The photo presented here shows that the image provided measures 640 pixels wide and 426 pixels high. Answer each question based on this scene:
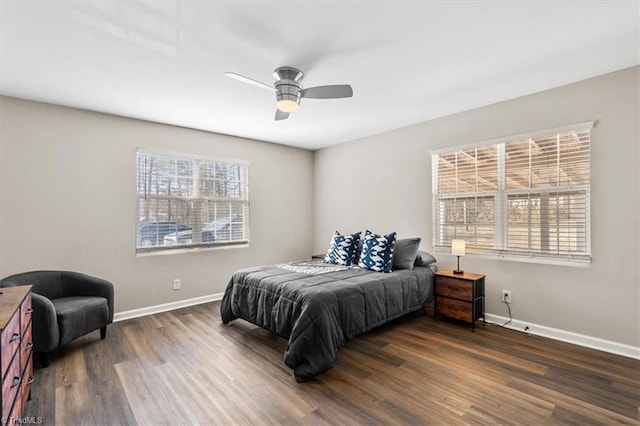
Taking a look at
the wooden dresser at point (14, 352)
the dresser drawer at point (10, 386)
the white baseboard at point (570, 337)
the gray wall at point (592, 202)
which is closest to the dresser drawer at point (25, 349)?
the wooden dresser at point (14, 352)

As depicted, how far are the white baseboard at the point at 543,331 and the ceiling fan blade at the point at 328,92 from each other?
3.03 metres

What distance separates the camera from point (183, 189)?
14.6 ft

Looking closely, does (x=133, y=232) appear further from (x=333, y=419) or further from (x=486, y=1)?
(x=486, y=1)

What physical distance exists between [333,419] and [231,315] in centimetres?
197

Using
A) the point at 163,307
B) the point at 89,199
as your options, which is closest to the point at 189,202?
the point at 89,199

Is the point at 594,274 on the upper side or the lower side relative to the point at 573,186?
lower

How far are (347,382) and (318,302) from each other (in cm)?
64

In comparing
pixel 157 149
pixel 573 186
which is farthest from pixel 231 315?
pixel 573 186

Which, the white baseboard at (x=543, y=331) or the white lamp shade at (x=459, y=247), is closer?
the white baseboard at (x=543, y=331)

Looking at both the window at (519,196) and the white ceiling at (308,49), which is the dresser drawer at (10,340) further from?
the window at (519,196)

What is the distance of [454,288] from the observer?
3.55 metres

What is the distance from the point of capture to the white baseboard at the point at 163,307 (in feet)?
12.6

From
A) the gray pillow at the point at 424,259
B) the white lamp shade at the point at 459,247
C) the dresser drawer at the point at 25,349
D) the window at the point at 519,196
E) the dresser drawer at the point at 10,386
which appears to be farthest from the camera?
the gray pillow at the point at 424,259

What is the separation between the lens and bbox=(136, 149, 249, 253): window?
4.13 m
